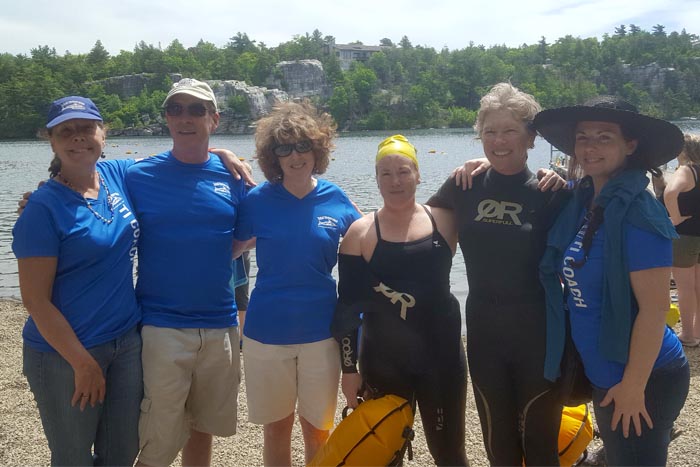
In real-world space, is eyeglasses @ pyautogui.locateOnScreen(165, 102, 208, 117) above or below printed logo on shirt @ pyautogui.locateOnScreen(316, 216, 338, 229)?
above

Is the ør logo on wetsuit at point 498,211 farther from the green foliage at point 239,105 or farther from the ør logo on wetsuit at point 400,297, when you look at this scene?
the green foliage at point 239,105

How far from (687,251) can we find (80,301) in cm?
651

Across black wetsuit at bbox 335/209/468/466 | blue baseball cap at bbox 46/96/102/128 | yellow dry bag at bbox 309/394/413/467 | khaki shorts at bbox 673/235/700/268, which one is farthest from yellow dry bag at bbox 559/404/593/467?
khaki shorts at bbox 673/235/700/268

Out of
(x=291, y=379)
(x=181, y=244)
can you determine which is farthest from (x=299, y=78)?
(x=291, y=379)

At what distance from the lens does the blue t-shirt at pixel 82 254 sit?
2734 millimetres

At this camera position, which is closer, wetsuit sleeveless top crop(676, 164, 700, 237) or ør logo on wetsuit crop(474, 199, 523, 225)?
ør logo on wetsuit crop(474, 199, 523, 225)

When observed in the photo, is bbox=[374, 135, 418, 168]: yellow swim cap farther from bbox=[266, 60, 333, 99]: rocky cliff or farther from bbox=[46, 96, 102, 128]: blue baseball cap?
bbox=[266, 60, 333, 99]: rocky cliff

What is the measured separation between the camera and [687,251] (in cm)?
673

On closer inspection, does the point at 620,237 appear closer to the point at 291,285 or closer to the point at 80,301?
the point at 291,285

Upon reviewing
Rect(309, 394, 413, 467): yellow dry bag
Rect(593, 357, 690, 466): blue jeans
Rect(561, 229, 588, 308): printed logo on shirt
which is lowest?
Rect(309, 394, 413, 467): yellow dry bag

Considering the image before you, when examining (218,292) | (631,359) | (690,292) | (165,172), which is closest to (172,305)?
(218,292)

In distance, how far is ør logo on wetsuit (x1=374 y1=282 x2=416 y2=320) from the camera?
3.19m

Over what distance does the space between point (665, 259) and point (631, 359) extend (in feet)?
1.56

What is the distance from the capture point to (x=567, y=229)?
2.86 meters
